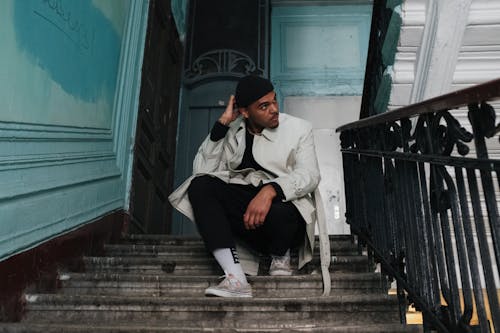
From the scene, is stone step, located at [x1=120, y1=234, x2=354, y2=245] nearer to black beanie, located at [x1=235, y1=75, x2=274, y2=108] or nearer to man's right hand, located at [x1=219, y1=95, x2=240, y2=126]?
man's right hand, located at [x1=219, y1=95, x2=240, y2=126]

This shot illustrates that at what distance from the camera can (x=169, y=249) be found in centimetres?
271

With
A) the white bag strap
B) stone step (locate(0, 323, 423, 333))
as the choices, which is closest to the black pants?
the white bag strap

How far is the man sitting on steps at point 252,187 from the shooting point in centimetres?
207

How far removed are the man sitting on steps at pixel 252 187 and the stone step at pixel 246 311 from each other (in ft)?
0.27

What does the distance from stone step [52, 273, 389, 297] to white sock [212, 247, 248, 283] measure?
0.15 m

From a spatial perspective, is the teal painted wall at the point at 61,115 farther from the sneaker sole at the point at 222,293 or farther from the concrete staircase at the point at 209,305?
the sneaker sole at the point at 222,293

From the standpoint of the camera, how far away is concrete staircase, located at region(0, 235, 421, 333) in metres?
1.68

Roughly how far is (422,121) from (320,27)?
16.4ft

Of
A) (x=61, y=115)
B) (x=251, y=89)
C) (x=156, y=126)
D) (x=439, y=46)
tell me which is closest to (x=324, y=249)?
(x=251, y=89)

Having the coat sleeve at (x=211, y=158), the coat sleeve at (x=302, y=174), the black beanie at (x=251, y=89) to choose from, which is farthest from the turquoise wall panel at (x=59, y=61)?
the coat sleeve at (x=302, y=174)

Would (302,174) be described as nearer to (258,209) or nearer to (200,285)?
(258,209)

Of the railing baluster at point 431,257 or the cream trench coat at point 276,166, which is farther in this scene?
the cream trench coat at point 276,166

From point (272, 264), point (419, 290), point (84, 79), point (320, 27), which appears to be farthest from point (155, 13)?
point (419, 290)

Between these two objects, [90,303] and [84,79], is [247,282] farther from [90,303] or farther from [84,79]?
[84,79]
